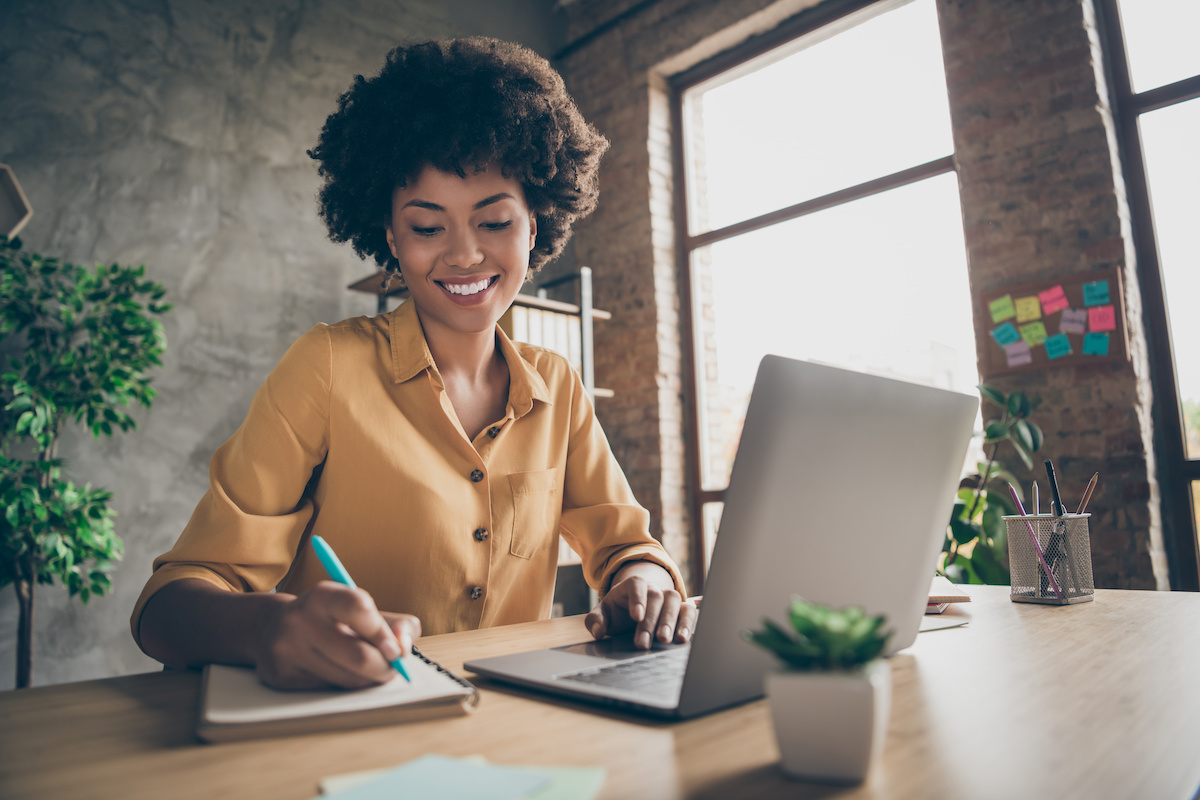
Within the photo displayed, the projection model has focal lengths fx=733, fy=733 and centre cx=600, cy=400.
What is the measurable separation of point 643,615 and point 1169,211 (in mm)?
2850

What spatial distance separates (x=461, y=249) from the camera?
1229 millimetres

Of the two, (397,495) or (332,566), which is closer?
(332,566)

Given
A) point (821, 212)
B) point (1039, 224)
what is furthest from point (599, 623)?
point (821, 212)

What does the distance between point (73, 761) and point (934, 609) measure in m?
1.03

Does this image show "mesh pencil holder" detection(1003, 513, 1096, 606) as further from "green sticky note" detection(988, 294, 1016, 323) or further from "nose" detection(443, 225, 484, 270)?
"green sticky note" detection(988, 294, 1016, 323)

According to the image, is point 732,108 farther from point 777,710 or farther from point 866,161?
point 777,710

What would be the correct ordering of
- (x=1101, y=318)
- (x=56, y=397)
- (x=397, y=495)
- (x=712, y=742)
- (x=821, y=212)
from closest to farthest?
(x=712, y=742) → (x=397, y=495) → (x=56, y=397) → (x=1101, y=318) → (x=821, y=212)

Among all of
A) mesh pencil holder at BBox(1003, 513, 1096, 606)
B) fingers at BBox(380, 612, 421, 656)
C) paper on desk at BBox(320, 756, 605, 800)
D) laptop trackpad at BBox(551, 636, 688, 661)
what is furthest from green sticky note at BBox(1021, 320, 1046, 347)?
paper on desk at BBox(320, 756, 605, 800)

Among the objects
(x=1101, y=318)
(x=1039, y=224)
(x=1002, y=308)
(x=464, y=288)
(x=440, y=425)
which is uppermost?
(x=1039, y=224)

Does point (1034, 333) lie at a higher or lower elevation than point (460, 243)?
higher

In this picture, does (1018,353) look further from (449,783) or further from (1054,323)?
(449,783)

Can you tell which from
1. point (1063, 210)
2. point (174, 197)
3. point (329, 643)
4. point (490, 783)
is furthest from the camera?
point (174, 197)

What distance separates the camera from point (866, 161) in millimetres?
3479

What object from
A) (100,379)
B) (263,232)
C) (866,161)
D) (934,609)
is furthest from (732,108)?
(934,609)
